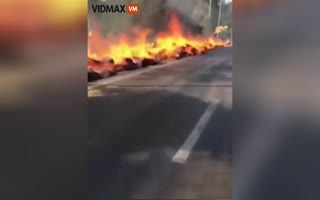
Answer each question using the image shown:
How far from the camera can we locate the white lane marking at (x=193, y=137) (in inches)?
85.4

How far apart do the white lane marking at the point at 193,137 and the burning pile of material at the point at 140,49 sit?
0.28m

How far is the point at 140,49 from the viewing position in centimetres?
220

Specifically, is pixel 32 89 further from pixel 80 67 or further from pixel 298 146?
pixel 298 146

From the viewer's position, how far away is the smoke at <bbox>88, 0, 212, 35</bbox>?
2.11 metres

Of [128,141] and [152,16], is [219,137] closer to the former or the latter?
[128,141]

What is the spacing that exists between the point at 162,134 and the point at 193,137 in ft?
0.47

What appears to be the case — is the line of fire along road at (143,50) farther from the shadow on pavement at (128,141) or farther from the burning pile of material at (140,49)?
the shadow on pavement at (128,141)

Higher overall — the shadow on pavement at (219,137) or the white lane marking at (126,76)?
the white lane marking at (126,76)

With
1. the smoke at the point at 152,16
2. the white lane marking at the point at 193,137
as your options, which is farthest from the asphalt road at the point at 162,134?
the smoke at the point at 152,16

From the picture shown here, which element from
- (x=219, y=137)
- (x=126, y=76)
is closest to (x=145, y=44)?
(x=126, y=76)

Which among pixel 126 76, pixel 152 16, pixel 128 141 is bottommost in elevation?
pixel 128 141

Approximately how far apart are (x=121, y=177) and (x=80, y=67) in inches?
21.1

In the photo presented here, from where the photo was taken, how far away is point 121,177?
2.17m

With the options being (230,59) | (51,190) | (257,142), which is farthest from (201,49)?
(51,190)
